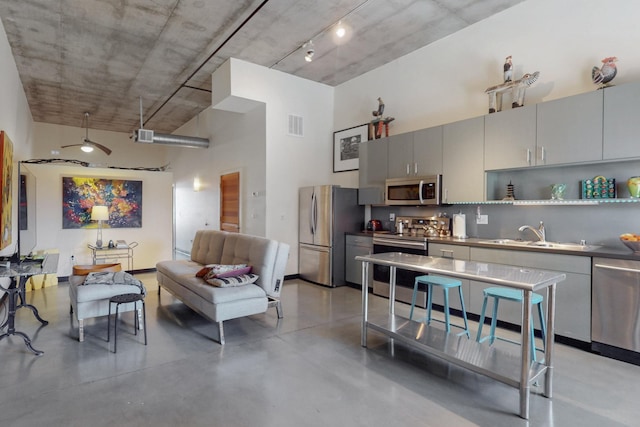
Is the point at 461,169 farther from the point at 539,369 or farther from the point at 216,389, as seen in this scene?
the point at 216,389

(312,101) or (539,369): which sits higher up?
(312,101)

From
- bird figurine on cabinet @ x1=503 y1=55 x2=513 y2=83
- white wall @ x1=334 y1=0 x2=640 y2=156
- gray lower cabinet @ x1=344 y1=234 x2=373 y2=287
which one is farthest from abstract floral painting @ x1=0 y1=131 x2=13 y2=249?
bird figurine on cabinet @ x1=503 y1=55 x2=513 y2=83

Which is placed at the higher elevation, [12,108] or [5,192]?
[12,108]

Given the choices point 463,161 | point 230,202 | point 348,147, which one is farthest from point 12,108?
point 463,161

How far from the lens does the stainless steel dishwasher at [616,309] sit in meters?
2.84

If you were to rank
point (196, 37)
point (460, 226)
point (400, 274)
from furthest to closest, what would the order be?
point (196, 37), point (400, 274), point (460, 226)

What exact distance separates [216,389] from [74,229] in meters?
5.55

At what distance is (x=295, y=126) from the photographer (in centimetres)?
632

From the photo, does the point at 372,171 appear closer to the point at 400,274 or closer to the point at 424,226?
the point at 424,226

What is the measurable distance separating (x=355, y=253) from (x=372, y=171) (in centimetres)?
135

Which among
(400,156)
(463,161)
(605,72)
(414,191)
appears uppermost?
(605,72)

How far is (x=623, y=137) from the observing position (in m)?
3.06

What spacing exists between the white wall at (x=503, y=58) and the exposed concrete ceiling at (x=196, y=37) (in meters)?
0.22

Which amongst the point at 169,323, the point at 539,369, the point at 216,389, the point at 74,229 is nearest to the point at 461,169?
the point at 539,369
